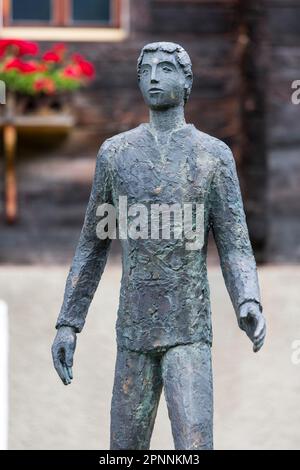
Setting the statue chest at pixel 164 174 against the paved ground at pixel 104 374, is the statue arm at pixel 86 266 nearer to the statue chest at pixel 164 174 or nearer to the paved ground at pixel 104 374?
the statue chest at pixel 164 174

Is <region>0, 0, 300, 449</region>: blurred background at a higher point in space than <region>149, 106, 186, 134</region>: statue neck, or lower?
higher

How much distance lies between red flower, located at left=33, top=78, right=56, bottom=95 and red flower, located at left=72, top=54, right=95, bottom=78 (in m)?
0.21

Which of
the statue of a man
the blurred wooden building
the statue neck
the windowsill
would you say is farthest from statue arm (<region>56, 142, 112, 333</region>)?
the windowsill

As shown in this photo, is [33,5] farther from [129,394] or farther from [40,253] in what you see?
[129,394]

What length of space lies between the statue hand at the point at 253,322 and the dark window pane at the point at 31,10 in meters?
5.01

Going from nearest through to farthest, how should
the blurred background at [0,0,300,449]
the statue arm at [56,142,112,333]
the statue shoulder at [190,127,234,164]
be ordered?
the statue shoulder at [190,127,234,164]
the statue arm at [56,142,112,333]
the blurred background at [0,0,300,449]

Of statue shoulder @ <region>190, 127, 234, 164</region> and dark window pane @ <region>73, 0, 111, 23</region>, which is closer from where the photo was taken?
statue shoulder @ <region>190, 127, 234, 164</region>

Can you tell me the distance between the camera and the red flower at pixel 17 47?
10938 millimetres

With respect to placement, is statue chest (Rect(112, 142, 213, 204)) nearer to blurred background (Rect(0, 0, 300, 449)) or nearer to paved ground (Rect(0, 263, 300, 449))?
paved ground (Rect(0, 263, 300, 449))

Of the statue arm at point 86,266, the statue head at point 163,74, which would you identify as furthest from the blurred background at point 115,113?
the statue head at point 163,74

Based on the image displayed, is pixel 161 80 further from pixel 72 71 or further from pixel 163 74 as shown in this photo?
pixel 72 71

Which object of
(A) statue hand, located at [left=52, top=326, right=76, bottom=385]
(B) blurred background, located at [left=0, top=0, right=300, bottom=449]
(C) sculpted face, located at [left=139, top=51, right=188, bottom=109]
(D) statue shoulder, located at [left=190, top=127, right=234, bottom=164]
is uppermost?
(B) blurred background, located at [left=0, top=0, right=300, bottom=449]

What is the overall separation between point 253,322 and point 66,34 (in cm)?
497

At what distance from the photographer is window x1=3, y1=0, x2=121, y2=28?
11305 mm
